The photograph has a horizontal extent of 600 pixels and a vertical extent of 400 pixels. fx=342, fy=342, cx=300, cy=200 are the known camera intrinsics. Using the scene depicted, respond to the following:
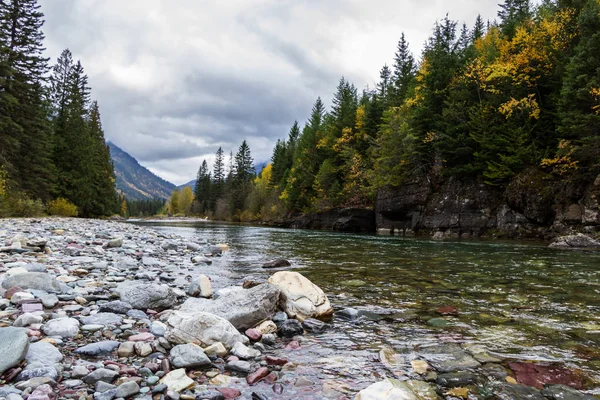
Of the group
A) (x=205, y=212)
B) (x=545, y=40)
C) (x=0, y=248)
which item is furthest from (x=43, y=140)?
(x=205, y=212)

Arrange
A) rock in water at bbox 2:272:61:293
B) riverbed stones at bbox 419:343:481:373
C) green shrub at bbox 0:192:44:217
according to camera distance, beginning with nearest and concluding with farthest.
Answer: riverbed stones at bbox 419:343:481:373 < rock in water at bbox 2:272:61:293 < green shrub at bbox 0:192:44:217

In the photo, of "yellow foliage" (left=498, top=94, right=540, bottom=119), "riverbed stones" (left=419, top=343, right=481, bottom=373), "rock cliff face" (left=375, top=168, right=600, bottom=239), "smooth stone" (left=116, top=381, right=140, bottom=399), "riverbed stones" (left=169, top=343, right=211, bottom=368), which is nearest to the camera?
"smooth stone" (left=116, top=381, right=140, bottom=399)

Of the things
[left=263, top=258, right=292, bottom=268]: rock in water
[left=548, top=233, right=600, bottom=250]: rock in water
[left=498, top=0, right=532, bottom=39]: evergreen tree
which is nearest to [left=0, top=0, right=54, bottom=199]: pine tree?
[left=263, top=258, right=292, bottom=268]: rock in water

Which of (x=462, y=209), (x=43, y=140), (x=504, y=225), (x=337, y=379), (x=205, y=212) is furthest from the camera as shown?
(x=205, y=212)

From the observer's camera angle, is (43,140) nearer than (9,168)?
No

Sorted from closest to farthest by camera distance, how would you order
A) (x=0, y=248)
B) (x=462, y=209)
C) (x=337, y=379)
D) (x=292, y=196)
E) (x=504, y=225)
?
(x=337, y=379)
(x=0, y=248)
(x=504, y=225)
(x=462, y=209)
(x=292, y=196)

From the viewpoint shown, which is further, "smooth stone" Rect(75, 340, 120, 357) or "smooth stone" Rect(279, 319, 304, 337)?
"smooth stone" Rect(279, 319, 304, 337)

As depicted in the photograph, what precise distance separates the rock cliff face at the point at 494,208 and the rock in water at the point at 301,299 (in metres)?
20.3

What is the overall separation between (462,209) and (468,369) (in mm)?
26418

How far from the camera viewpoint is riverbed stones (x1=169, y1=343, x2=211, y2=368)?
303cm

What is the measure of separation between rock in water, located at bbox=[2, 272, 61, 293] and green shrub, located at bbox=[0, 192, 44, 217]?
69.6 feet

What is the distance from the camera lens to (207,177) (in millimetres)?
111062

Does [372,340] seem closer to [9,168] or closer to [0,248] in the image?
[0,248]

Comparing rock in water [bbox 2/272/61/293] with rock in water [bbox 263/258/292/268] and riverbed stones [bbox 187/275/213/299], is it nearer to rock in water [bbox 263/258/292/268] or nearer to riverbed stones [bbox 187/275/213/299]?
riverbed stones [bbox 187/275/213/299]
